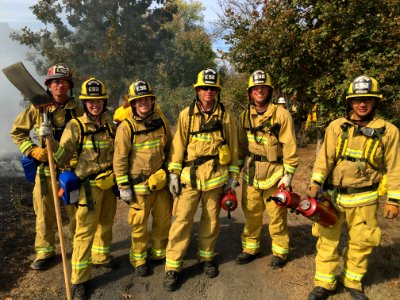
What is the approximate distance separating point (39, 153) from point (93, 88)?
1.14 meters

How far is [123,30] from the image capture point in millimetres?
19094

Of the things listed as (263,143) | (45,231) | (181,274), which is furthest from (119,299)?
(263,143)

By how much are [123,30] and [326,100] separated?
1479 centimetres

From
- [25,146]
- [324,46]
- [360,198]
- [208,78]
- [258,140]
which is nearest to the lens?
[360,198]

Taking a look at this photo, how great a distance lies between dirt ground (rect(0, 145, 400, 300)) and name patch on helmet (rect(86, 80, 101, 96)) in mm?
2452

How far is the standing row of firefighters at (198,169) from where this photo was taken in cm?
376

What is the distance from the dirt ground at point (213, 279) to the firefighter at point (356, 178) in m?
0.38

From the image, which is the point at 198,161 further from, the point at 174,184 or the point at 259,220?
the point at 259,220

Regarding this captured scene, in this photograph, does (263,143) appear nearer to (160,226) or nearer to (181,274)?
(160,226)

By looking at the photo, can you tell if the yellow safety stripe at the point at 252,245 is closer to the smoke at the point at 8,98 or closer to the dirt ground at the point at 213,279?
the dirt ground at the point at 213,279

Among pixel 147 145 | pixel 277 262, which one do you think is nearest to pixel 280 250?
pixel 277 262

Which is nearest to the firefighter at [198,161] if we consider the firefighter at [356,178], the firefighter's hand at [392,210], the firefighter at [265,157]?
the firefighter at [265,157]

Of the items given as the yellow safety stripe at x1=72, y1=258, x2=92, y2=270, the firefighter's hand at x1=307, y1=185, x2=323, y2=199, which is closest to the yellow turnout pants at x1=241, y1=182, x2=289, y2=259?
the firefighter's hand at x1=307, y1=185, x2=323, y2=199

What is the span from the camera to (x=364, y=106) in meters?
3.69
